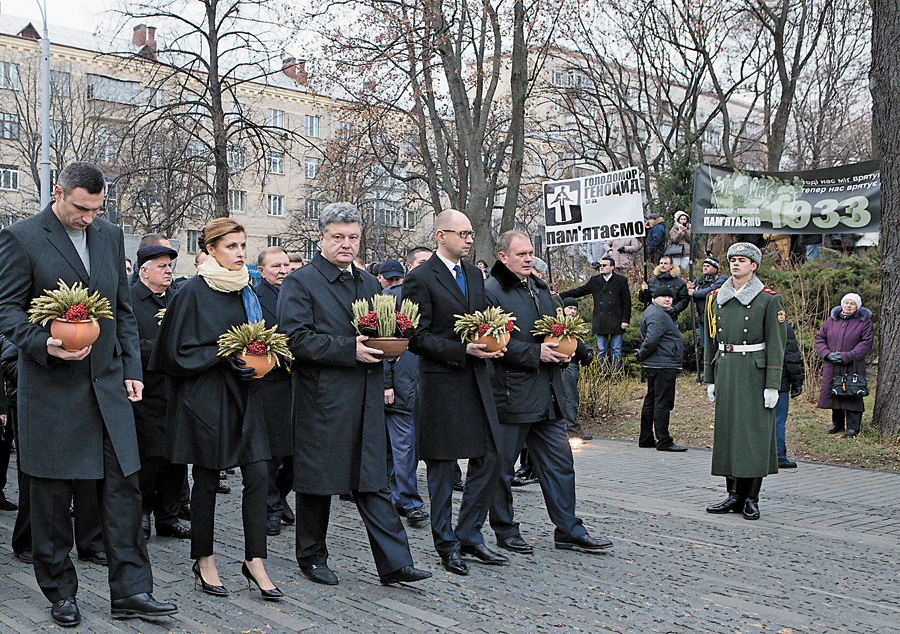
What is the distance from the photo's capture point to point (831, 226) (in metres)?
15.0

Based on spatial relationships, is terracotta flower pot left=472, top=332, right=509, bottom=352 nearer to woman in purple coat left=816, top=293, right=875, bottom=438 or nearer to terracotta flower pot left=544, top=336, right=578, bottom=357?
terracotta flower pot left=544, top=336, right=578, bottom=357

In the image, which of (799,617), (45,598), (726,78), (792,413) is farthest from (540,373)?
(726,78)

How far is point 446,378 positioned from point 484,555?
1210 mm

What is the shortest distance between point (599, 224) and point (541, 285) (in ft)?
29.4

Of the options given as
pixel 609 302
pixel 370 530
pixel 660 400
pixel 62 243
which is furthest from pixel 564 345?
pixel 609 302

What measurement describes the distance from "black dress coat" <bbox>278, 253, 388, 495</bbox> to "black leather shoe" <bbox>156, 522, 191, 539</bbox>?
6.39 ft

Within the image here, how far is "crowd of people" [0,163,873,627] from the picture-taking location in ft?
16.2

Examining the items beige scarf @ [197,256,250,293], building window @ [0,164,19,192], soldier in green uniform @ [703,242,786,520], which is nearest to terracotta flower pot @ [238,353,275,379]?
beige scarf @ [197,256,250,293]

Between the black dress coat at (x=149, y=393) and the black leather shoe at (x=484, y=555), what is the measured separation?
7.62 feet

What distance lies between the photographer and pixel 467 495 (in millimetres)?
6336

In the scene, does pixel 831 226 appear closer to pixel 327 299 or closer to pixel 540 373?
pixel 540 373

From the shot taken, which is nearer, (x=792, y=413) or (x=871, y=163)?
(x=792, y=413)

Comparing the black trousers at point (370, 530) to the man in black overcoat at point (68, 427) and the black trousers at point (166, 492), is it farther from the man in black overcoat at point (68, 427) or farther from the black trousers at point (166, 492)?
the black trousers at point (166, 492)

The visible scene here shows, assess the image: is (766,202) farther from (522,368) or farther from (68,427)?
(68,427)
